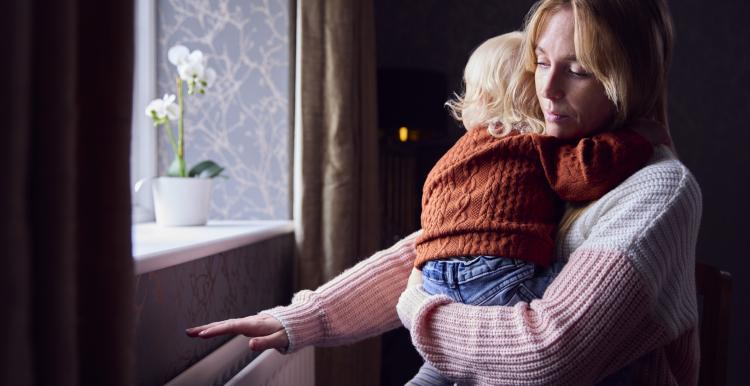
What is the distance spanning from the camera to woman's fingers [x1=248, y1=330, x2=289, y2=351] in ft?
3.10

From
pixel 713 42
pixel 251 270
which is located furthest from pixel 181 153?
pixel 713 42

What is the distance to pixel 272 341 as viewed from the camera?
3.20 feet

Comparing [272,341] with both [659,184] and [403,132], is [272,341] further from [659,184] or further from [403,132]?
[403,132]

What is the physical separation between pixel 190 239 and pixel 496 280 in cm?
71

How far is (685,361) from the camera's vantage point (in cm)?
87

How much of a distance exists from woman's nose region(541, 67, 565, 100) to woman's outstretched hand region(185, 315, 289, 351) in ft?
1.92

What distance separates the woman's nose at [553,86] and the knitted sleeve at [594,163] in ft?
0.24

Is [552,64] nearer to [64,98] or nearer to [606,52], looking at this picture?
[606,52]

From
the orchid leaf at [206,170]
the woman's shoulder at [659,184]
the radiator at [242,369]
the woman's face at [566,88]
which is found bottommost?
the radiator at [242,369]

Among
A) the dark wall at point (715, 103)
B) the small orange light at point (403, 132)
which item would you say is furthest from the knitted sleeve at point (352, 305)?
the dark wall at point (715, 103)

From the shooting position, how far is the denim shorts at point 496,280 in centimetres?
86

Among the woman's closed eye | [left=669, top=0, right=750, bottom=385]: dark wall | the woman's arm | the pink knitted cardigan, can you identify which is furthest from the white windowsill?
[left=669, top=0, right=750, bottom=385]: dark wall

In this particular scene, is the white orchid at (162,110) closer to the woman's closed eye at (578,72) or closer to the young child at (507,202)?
the young child at (507,202)

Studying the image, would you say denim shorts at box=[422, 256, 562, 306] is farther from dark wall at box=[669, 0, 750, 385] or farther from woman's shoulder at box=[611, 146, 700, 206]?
dark wall at box=[669, 0, 750, 385]
